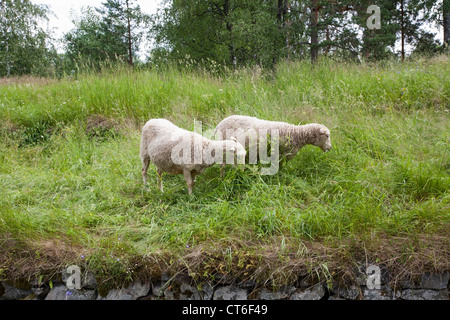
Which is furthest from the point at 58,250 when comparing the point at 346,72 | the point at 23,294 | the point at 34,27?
the point at 34,27

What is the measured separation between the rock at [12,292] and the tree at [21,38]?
15214 millimetres

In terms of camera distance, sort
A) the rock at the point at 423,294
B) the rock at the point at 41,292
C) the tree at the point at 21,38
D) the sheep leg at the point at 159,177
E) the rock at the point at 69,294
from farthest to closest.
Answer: the tree at the point at 21,38 → the sheep leg at the point at 159,177 → the rock at the point at 41,292 → the rock at the point at 69,294 → the rock at the point at 423,294

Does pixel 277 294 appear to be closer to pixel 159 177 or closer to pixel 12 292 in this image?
pixel 159 177

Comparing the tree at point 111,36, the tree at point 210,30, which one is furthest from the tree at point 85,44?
the tree at point 210,30

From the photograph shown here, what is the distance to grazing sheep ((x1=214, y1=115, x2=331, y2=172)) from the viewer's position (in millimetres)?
4145

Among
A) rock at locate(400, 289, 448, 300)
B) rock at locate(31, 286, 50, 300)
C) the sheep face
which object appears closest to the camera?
rock at locate(400, 289, 448, 300)

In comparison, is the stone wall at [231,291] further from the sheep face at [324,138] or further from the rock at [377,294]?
the sheep face at [324,138]

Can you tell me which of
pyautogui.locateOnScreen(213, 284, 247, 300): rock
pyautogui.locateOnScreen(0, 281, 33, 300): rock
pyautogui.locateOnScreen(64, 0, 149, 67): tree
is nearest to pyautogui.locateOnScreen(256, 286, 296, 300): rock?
pyautogui.locateOnScreen(213, 284, 247, 300): rock

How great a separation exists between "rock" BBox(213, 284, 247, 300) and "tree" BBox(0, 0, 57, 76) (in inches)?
651

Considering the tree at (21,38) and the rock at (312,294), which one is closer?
the rock at (312,294)

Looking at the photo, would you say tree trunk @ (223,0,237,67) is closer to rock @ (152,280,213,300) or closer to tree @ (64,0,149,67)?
tree @ (64,0,149,67)

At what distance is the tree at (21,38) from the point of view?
53.1ft

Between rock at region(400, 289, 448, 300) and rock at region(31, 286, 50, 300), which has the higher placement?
rock at region(400, 289, 448, 300)

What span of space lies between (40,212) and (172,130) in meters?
1.91
